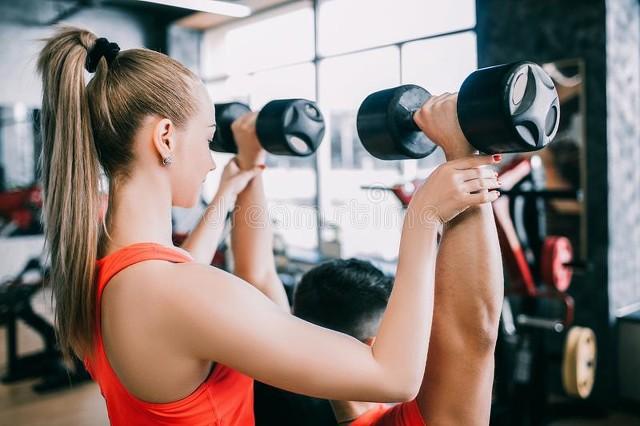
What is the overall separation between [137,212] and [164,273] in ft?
0.46

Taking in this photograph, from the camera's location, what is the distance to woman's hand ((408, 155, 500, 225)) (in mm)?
733

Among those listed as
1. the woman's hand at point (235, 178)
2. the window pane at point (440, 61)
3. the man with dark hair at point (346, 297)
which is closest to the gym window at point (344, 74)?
the window pane at point (440, 61)

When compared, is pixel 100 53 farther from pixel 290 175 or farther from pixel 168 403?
pixel 290 175

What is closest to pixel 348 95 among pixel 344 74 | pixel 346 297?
pixel 344 74

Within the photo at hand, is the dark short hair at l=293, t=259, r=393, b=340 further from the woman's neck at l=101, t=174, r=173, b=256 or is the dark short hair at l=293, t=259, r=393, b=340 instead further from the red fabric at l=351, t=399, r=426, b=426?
the woman's neck at l=101, t=174, r=173, b=256

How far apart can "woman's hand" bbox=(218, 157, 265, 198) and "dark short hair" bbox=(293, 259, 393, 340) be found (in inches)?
11.1

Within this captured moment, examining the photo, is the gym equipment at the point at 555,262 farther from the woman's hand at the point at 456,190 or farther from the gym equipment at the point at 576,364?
the woman's hand at the point at 456,190

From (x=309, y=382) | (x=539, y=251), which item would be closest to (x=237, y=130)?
(x=309, y=382)

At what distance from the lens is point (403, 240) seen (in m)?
0.76

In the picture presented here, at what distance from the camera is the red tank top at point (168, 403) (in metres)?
0.77

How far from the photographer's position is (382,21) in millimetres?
4105

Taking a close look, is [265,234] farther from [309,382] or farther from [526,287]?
[526,287]

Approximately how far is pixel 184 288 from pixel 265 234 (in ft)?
1.90

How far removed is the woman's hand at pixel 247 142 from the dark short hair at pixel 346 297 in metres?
0.31
